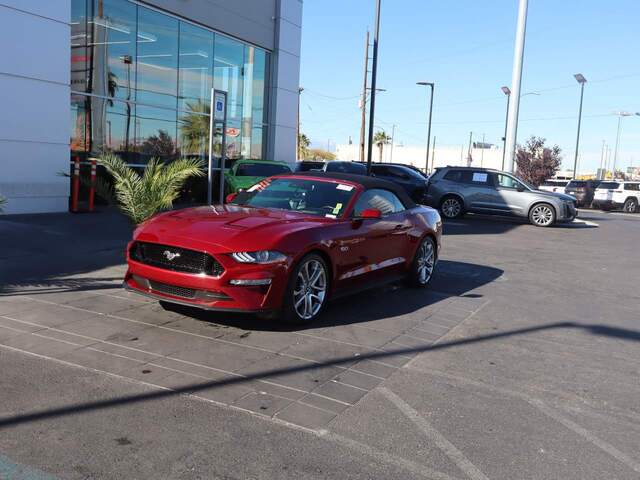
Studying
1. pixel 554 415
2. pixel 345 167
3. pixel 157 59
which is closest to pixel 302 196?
pixel 554 415

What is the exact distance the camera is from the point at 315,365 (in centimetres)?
510

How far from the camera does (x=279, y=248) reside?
578 centimetres

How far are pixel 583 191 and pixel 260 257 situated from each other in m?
30.9

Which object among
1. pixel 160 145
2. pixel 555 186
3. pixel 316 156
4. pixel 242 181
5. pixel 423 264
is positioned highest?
pixel 316 156

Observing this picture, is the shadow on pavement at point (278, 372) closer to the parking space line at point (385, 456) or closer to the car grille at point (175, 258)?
the parking space line at point (385, 456)

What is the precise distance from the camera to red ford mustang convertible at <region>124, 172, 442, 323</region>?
565 centimetres

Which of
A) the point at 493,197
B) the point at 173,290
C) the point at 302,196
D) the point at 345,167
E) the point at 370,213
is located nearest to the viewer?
the point at 173,290

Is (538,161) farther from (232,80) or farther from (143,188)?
(143,188)

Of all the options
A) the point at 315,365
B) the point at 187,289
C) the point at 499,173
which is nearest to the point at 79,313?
the point at 187,289

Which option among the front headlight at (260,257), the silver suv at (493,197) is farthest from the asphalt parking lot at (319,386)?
the silver suv at (493,197)

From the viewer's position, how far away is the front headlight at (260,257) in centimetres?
564

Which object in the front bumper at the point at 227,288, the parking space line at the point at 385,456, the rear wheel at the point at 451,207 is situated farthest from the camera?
the rear wheel at the point at 451,207

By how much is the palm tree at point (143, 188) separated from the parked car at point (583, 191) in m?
28.3

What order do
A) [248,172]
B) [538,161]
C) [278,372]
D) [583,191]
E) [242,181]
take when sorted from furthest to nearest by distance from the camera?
[538,161] < [583,191] < [248,172] < [242,181] < [278,372]
